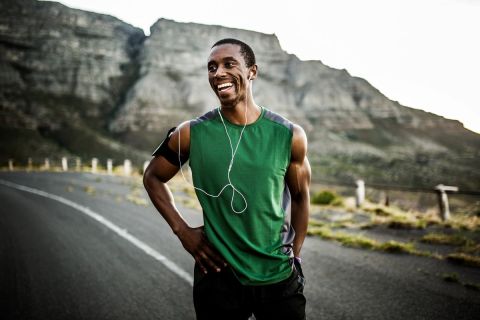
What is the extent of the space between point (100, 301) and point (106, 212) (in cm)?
631

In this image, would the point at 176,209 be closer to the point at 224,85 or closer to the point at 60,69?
the point at 224,85

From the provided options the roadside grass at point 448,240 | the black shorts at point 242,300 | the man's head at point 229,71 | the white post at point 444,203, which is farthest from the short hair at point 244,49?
the white post at point 444,203

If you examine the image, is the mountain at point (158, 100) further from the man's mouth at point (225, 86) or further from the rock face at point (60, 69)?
the man's mouth at point (225, 86)

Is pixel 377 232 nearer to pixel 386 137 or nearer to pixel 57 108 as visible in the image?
pixel 57 108

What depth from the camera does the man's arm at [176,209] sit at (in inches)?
63.4

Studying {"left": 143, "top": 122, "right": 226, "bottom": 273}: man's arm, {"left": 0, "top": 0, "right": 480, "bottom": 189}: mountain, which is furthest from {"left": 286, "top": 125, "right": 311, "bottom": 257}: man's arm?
{"left": 0, "top": 0, "right": 480, "bottom": 189}: mountain

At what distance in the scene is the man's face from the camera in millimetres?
1683

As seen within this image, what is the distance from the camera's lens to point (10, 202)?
11562 mm

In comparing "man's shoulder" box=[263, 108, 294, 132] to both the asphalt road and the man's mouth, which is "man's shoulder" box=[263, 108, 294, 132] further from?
the asphalt road

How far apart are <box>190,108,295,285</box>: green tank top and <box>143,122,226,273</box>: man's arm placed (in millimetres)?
47

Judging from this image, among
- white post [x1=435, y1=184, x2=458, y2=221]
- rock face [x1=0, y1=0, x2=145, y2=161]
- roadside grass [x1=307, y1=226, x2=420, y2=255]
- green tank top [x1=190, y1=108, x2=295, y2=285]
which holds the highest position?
rock face [x1=0, y1=0, x2=145, y2=161]

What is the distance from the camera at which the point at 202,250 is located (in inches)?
64.4

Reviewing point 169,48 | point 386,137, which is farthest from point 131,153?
point 386,137

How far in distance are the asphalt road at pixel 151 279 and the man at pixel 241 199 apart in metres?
2.16
